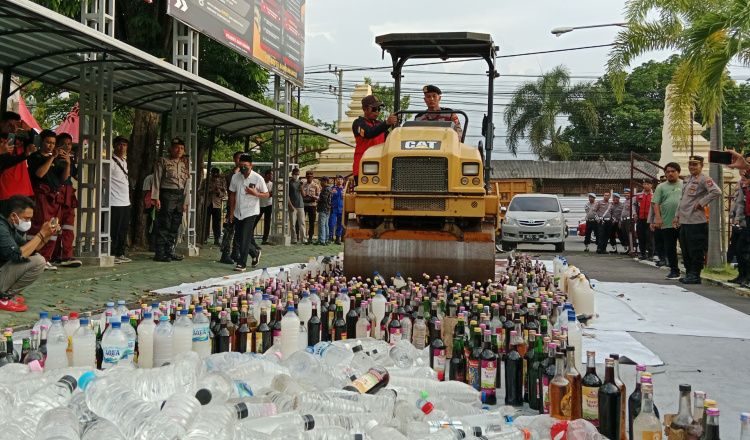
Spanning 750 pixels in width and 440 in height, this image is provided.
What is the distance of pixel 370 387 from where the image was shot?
429cm

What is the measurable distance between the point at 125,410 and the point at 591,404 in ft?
8.40

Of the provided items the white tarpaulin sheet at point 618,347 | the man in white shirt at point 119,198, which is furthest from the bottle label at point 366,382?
the man in white shirt at point 119,198

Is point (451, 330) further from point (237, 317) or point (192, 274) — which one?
point (192, 274)

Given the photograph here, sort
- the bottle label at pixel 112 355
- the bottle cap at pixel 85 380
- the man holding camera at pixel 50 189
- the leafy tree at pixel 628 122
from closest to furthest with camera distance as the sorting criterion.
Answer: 1. the bottle cap at pixel 85 380
2. the bottle label at pixel 112 355
3. the man holding camera at pixel 50 189
4. the leafy tree at pixel 628 122

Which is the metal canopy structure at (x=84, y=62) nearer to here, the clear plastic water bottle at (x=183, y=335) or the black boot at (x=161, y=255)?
the black boot at (x=161, y=255)

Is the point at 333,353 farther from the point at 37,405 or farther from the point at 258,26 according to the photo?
the point at 258,26

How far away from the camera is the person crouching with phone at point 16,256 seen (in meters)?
7.48

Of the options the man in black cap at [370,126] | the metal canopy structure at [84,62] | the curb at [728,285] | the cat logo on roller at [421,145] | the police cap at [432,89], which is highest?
the metal canopy structure at [84,62]

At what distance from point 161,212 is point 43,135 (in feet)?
10.3

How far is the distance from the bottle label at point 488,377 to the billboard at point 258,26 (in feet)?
36.6

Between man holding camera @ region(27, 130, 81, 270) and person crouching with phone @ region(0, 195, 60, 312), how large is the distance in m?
2.86

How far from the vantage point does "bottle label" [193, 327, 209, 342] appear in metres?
5.31

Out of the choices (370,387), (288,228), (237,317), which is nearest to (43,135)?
(237,317)

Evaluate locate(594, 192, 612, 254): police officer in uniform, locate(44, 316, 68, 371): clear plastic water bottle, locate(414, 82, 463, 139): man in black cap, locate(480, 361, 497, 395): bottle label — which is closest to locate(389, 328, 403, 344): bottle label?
locate(480, 361, 497, 395): bottle label
